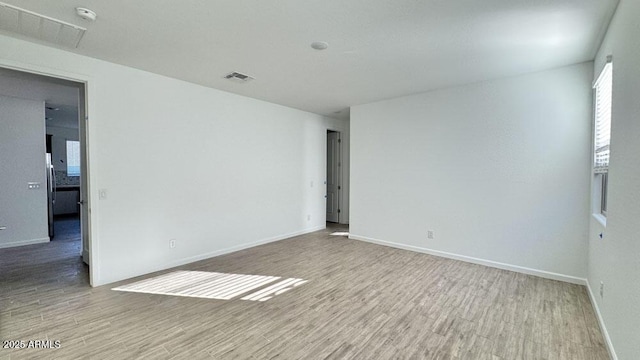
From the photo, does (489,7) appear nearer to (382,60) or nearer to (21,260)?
(382,60)

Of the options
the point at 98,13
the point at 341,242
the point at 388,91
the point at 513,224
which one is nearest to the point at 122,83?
Result: the point at 98,13

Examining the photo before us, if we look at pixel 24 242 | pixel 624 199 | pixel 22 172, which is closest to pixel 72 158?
pixel 22 172

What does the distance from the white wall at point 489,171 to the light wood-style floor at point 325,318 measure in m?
0.49

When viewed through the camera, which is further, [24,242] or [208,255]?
[24,242]

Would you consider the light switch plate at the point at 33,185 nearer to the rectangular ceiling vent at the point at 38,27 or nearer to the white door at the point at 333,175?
the rectangular ceiling vent at the point at 38,27

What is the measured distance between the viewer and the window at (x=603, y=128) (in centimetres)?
261

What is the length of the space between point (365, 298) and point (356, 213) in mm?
2645

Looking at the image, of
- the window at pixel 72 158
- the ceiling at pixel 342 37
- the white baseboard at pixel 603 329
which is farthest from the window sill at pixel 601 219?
the window at pixel 72 158

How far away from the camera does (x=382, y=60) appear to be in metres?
3.26

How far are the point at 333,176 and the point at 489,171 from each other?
4137 mm

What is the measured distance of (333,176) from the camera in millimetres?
7562

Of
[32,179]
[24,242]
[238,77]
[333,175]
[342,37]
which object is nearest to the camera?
[342,37]

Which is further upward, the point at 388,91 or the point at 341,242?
the point at 388,91

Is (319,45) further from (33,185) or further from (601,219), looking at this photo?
(33,185)
